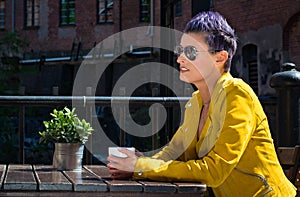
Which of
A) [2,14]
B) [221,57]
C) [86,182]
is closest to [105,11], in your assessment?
[2,14]

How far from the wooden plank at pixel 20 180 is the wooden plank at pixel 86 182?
152 millimetres

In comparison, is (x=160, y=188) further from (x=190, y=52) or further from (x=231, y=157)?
(x=190, y=52)

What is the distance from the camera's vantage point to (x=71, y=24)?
31.6m

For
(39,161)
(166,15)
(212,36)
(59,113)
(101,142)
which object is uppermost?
(166,15)

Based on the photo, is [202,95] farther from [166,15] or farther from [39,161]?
[39,161]

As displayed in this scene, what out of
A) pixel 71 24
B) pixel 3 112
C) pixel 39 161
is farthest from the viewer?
pixel 71 24

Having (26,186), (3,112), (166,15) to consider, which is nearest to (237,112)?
(26,186)

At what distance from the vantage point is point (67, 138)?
315 cm

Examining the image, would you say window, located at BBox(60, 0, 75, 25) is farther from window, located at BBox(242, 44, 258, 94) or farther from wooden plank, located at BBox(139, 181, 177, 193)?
wooden plank, located at BBox(139, 181, 177, 193)

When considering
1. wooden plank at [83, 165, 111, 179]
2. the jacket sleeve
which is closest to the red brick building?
wooden plank at [83, 165, 111, 179]

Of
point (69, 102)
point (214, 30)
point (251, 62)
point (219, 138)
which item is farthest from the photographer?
point (251, 62)

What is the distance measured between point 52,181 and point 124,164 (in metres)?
0.30

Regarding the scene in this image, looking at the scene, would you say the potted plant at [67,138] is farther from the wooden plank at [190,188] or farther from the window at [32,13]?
the window at [32,13]

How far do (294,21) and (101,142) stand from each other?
885 centimetres
